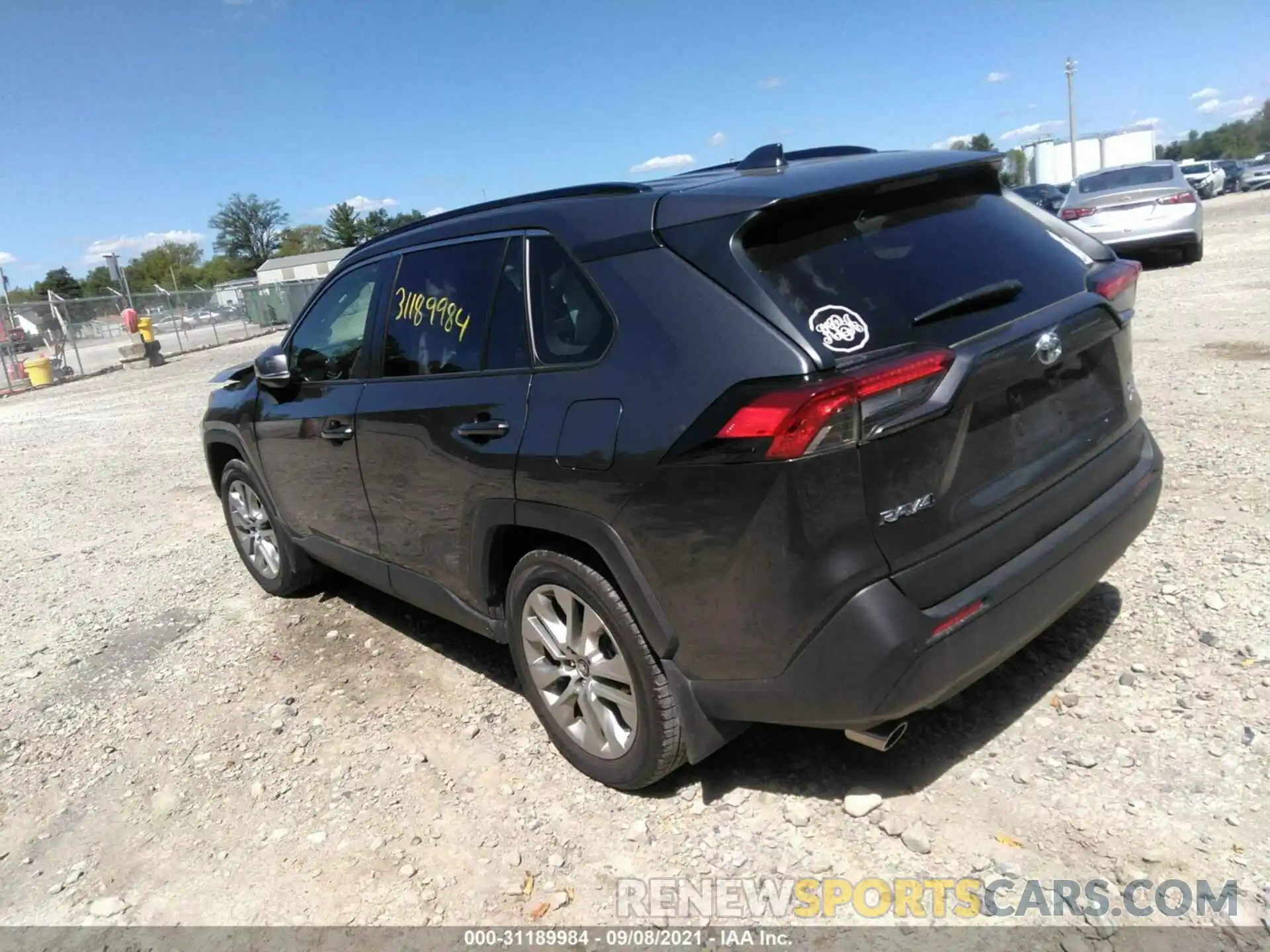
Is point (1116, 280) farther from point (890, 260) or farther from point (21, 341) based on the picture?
point (21, 341)

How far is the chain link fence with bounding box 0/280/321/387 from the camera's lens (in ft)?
82.9

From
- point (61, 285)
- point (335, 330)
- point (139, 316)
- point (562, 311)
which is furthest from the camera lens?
point (61, 285)

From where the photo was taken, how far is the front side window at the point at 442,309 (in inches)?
131

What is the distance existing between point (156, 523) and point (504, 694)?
193 inches

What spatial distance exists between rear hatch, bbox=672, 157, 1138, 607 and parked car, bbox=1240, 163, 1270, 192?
52030 millimetres

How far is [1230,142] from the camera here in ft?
361

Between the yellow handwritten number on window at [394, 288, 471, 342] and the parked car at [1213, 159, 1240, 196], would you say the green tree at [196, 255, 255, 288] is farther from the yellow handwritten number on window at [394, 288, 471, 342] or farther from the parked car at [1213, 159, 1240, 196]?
the yellow handwritten number on window at [394, 288, 471, 342]

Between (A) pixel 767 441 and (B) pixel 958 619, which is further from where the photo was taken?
(B) pixel 958 619

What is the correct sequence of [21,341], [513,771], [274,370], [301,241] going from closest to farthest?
[513,771], [274,370], [21,341], [301,241]

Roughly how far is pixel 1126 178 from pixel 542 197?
14.9 meters

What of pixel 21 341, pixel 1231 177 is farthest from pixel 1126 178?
pixel 1231 177

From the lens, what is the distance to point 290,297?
1486 inches

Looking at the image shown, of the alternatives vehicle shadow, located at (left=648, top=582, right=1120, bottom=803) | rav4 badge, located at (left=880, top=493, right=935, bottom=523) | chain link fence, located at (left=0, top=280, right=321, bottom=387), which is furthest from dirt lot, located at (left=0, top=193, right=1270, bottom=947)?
chain link fence, located at (left=0, top=280, right=321, bottom=387)

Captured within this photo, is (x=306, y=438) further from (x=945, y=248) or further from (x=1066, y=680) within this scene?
(x=1066, y=680)
